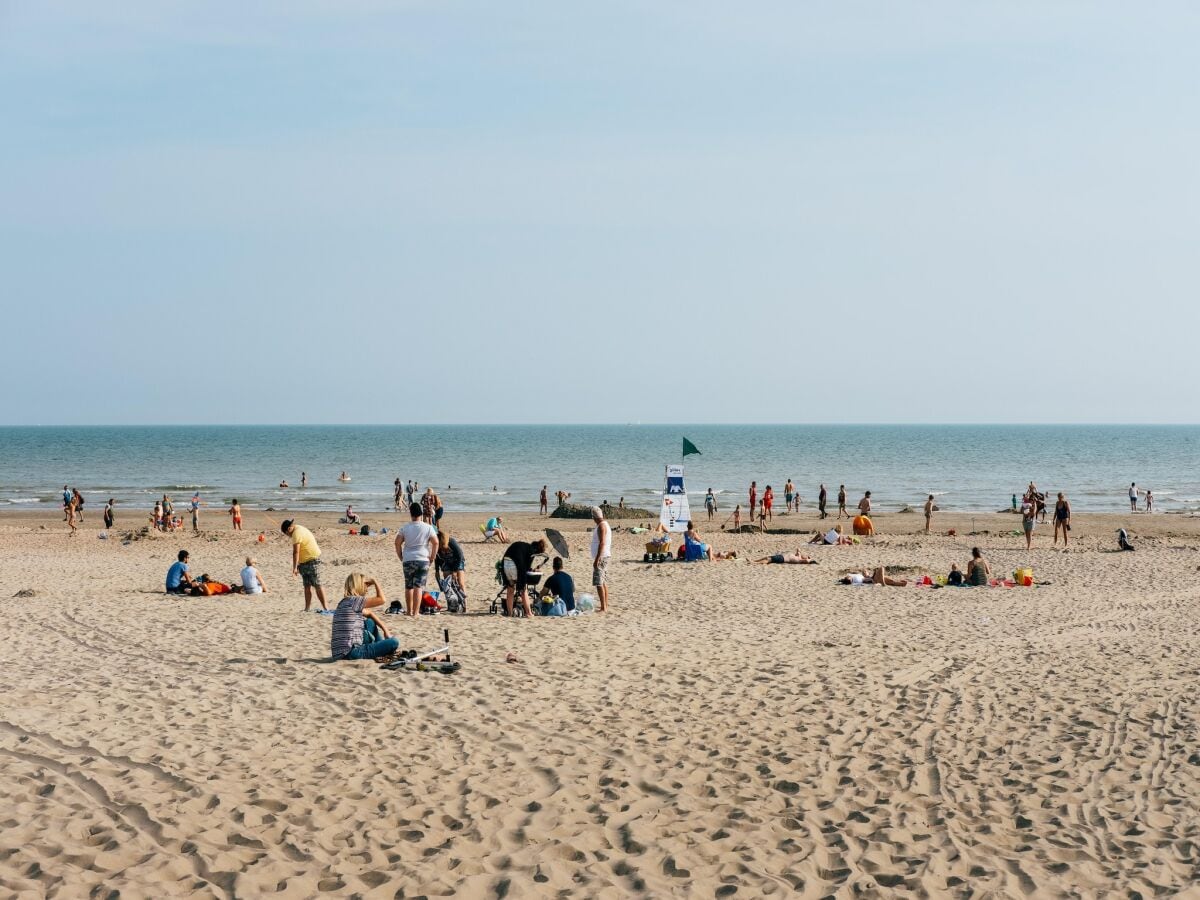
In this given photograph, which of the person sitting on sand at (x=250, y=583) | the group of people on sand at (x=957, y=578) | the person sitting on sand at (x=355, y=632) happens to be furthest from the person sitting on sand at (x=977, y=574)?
the person sitting on sand at (x=250, y=583)

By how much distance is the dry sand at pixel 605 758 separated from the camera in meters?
5.79

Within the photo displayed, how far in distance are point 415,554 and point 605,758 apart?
22.1 feet

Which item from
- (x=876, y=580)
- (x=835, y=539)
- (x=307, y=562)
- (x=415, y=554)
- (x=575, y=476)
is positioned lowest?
(x=575, y=476)

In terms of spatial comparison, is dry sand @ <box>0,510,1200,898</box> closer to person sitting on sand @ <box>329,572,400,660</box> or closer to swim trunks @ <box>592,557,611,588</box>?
person sitting on sand @ <box>329,572,400,660</box>

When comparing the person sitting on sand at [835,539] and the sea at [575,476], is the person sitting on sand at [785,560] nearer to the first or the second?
the person sitting on sand at [835,539]

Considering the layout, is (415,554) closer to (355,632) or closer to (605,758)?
(355,632)

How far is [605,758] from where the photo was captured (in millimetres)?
7613

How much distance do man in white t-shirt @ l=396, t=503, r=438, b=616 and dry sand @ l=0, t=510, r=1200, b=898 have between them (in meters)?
0.52

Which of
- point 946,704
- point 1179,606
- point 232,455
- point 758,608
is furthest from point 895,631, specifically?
point 232,455

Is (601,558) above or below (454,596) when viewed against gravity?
above

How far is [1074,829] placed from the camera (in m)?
6.43

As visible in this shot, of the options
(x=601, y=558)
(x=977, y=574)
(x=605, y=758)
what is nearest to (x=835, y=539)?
(x=977, y=574)

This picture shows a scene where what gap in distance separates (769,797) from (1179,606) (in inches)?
A: 465

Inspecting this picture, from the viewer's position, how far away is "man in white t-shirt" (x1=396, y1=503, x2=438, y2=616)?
1383cm
